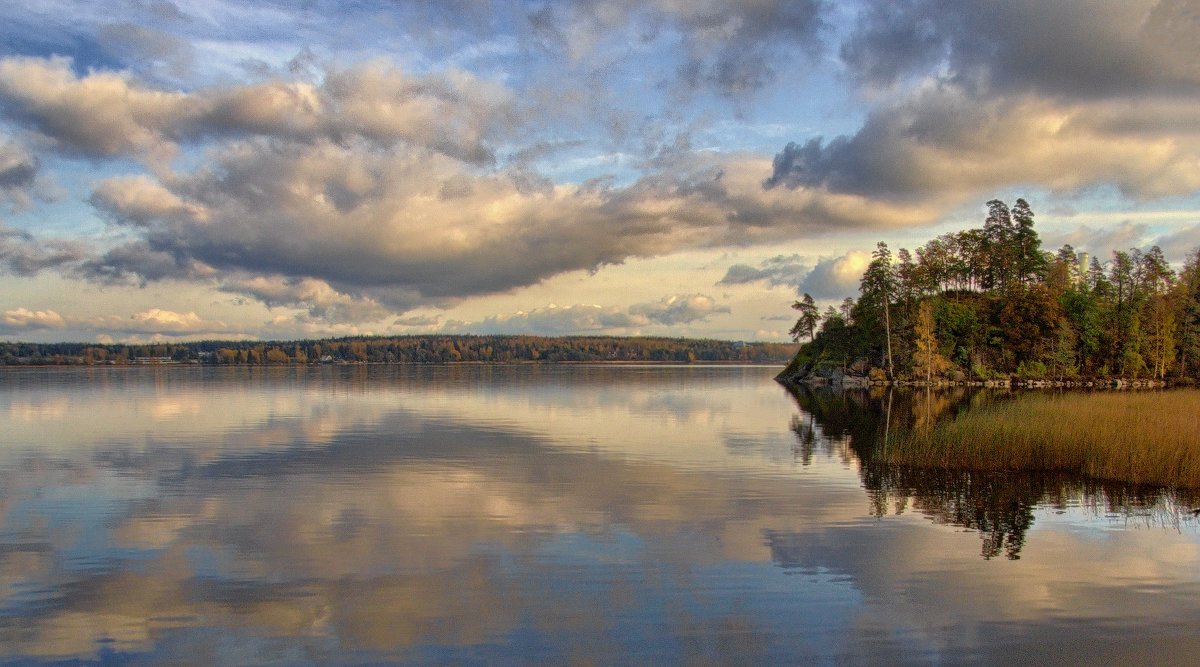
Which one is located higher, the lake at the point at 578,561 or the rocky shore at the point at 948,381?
the lake at the point at 578,561

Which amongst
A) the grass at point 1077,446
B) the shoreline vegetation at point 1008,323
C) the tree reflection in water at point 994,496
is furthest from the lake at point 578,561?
the shoreline vegetation at point 1008,323

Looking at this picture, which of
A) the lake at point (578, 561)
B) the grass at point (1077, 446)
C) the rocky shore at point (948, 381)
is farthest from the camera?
the rocky shore at point (948, 381)

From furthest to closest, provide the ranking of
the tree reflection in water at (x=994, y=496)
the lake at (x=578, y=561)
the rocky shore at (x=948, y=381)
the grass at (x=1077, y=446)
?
the rocky shore at (x=948, y=381), the grass at (x=1077, y=446), the tree reflection in water at (x=994, y=496), the lake at (x=578, y=561)

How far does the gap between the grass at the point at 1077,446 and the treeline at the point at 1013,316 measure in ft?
260

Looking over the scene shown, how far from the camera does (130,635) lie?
12.1 m

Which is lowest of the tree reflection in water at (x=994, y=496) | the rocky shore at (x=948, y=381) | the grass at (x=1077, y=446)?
the rocky shore at (x=948, y=381)

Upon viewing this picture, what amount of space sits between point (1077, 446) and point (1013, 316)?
93.6m

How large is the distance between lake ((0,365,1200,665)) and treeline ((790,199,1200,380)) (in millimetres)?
89684

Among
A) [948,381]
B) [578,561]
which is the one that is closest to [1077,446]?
[578,561]

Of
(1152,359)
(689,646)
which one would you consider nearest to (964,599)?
(689,646)

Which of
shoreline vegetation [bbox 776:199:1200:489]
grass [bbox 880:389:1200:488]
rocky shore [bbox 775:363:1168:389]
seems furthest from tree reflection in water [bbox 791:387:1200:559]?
rocky shore [bbox 775:363:1168:389]

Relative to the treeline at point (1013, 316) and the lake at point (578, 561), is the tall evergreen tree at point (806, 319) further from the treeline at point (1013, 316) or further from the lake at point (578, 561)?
→ the lake at point (578, 561)

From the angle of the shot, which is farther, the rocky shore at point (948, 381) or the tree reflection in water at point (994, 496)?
the rocky shore at point (948, 381)

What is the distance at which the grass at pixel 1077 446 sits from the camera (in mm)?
25391
